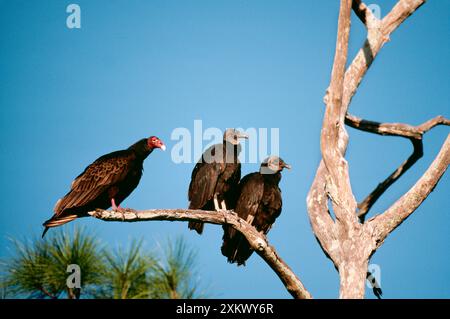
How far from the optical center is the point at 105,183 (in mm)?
6719

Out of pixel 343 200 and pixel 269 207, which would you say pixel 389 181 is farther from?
pixel 343 200

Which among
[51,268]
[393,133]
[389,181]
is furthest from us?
[389,181]

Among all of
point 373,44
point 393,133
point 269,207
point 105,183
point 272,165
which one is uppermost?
point 373,44

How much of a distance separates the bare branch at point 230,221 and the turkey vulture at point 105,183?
29 cm

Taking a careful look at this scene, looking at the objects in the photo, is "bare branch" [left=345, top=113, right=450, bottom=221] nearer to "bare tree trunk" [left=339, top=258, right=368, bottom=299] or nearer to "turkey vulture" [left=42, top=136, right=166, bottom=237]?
"bare tree trunk" [left=339, top=258, right=368, bottom=299]

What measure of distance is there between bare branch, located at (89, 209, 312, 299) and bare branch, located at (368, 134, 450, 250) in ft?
2.74

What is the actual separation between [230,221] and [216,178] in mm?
1111

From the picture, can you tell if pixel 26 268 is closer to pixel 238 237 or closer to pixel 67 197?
pixel 67 197

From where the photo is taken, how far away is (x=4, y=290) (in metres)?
4.71

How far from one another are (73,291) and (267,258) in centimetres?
203

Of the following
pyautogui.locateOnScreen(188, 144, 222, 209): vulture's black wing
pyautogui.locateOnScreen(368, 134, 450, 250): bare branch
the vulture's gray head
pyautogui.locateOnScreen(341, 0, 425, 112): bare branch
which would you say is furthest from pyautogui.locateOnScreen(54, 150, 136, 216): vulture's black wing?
pyautogui.locateOnScreen(368, 134, 450, 250): bare branch

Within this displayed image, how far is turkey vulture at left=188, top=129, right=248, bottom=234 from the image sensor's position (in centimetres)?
727

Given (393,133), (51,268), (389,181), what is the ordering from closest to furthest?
1. (51,268)
2. (393,133)
3. (389,181)

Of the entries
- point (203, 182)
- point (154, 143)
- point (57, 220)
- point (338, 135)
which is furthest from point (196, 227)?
point (338, 135)
